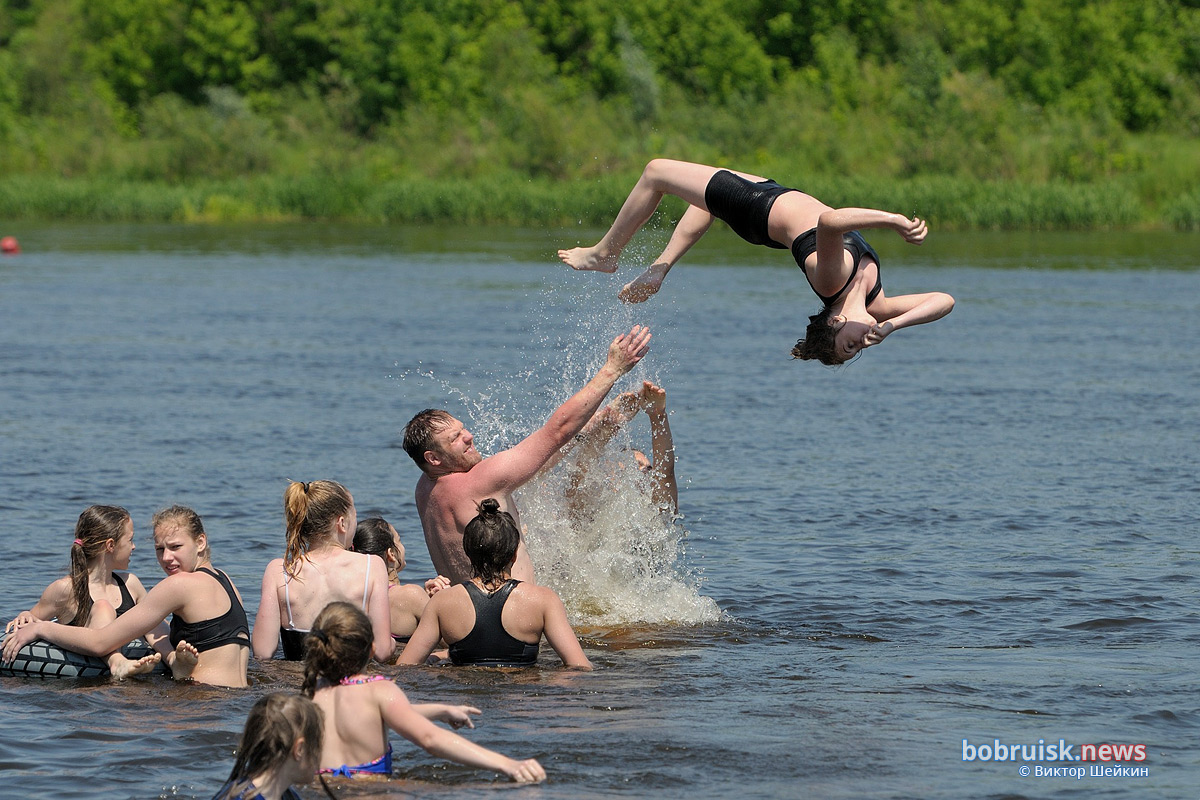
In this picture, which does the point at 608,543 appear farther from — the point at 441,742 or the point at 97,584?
the point at 441,742

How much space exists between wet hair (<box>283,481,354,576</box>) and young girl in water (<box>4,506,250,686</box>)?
0.43m

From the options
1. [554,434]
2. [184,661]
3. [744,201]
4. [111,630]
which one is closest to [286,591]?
[184,661]

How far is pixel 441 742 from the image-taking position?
6.38 metres

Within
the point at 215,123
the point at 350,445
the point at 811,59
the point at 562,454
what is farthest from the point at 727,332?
the point at 811,59

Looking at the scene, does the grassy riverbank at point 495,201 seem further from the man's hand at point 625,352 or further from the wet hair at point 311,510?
the wet hair at point 311,510

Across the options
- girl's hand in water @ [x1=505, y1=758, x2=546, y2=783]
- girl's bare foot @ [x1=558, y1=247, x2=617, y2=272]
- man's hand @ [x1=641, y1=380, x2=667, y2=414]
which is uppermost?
girl's bare foot @ [x1=558, y1=247, x2=617, y2=272]

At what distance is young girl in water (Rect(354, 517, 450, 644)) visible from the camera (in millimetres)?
9055

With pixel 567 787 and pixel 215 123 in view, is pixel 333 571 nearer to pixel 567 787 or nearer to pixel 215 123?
pixel 567 787

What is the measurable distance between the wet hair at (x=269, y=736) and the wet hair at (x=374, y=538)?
9.46 feet

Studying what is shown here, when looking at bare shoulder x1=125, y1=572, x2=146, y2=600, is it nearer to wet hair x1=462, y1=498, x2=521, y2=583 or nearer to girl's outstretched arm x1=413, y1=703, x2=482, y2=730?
wet hair x1=462, y1=498, x2=521, y2=583

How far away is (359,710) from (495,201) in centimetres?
4423

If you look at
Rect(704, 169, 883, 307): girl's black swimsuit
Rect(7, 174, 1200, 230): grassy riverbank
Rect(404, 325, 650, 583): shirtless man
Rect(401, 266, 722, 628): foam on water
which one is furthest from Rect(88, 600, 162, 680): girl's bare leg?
Rect(7, 174, 1200, 230): grassy riverbank

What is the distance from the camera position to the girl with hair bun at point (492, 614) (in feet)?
27.2

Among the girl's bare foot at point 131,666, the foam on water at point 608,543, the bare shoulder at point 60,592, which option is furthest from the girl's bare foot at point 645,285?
the bare shoulder at point 60,592
